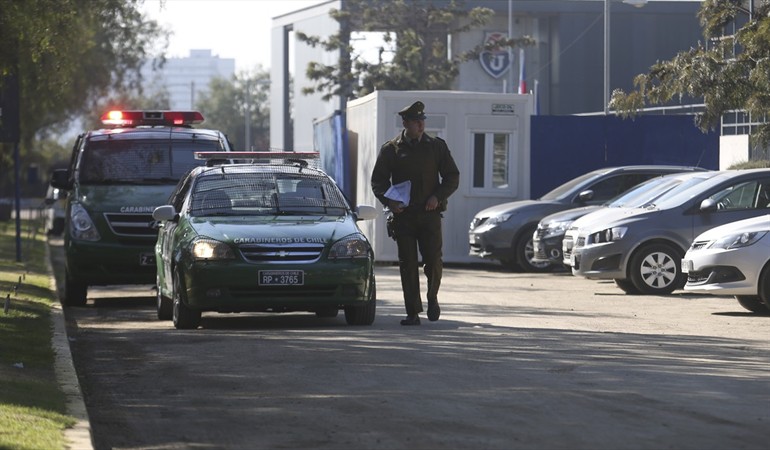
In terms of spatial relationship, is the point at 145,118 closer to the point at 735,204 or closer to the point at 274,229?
the point at 274,229

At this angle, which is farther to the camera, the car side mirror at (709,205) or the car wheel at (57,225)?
the car wheel at (57,225)

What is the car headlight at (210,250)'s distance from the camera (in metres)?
14.2

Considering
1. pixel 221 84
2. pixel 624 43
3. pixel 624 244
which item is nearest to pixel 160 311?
pixel 624 244

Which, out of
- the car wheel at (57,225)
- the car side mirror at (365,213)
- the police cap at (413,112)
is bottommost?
the car wheel at (57,225)

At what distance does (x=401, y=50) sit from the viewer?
56750 mm

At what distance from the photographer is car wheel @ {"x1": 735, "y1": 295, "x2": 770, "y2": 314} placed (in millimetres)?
17219

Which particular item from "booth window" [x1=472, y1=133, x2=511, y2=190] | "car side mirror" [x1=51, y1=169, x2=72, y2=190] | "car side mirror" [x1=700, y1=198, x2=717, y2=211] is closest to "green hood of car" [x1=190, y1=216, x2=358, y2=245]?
"car side mirror" [x1=51, y1=169, x2=72, y2=190]

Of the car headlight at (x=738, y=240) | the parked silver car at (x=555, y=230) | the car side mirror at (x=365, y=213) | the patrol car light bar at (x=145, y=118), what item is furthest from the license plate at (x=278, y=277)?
the parked silver car at (x=555, y=230)

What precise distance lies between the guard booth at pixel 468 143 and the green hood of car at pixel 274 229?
13.2 m

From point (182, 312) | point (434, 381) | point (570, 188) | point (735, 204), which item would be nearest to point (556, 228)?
point (570, 188)

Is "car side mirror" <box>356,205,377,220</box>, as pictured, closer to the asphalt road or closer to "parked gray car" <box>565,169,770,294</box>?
the asphalt road

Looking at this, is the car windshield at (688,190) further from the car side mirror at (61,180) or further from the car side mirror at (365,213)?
the car side mirror at (61,180)

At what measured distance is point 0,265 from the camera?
2625 centimetres

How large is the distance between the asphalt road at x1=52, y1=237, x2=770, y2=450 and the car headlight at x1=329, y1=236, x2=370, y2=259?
675 millimetres
